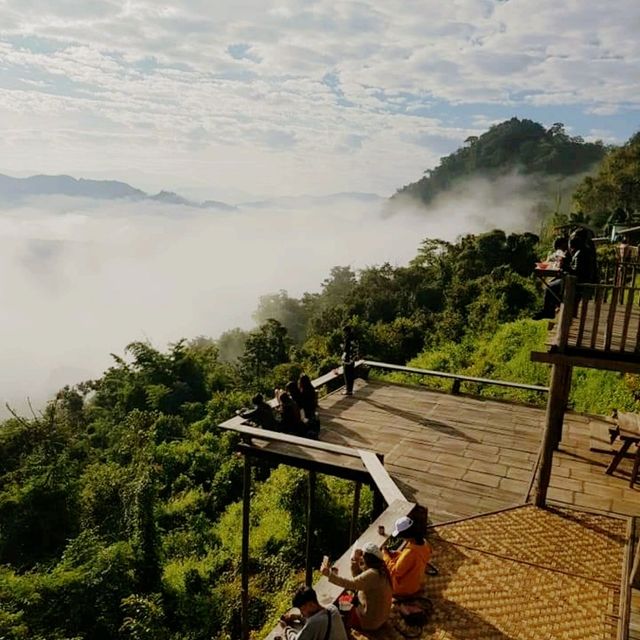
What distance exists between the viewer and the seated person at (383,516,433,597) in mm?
5785

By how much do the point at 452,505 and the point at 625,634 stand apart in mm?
2839

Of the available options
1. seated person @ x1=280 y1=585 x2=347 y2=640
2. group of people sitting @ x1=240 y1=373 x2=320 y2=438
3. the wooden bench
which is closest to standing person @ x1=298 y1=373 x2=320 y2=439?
group of people sitting @ x1=240 y1=373 x2=320 y2=438

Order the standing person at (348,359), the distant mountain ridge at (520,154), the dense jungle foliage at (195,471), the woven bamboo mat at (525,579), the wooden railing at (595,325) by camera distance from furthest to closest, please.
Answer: the distant mountain ridge at (520,154)
the dense jungle foliage at (195,471)
the standing person at (348,359)
the wooden railing at (595,325)
the woven bamboo mat at (525,579)

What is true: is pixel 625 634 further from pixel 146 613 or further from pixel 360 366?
pixel 146 613

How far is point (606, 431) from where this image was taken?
9883 mm

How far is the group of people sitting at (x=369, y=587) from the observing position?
4.68m

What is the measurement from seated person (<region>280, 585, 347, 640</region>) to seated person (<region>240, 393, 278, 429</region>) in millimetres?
5267

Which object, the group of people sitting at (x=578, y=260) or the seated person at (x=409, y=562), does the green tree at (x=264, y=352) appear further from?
the seated person at (x=409, y=562)

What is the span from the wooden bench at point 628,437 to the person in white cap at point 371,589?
5.41 m

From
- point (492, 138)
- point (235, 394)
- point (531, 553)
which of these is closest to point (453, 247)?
point (235, 394)

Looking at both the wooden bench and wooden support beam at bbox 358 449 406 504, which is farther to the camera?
the wooden bench

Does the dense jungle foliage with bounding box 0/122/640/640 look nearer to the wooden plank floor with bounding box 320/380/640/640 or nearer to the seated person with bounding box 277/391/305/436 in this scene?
the wooden plank floor with bounding box 320/380/640/640

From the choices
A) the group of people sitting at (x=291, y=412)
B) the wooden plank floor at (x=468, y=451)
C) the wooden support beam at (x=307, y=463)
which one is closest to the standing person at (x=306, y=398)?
the group of people sitting at (x=291, y=412)

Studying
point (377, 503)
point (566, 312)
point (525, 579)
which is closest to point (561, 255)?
point (566, 312)
